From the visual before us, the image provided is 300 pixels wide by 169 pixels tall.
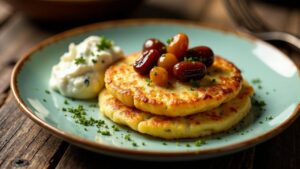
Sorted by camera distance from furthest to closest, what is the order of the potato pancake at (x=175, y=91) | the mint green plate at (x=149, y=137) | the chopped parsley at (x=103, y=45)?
1. the chopped parsley at (x=103, y=45)
2. the potato pancake at (x=175, y=91)
3. the mint green plate at (x=149, y=137)

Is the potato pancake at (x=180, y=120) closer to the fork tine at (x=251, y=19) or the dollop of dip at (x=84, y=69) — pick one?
the dollop of dip at (x=84, y=69)

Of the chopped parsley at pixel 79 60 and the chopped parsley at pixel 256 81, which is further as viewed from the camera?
the chopped parsley at pixel 256 81

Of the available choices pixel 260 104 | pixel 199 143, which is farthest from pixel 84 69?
pixel 260 104

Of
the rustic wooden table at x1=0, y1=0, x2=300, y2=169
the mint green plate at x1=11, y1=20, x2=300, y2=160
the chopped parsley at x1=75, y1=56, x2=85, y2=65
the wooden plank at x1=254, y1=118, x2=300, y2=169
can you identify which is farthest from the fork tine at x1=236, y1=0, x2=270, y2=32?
the chopped parsley at x1=75, y1=56, x2=85, y2=65

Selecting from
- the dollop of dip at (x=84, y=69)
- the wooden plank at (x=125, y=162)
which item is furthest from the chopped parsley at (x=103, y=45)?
the wooden plank at (x=125, y=162)

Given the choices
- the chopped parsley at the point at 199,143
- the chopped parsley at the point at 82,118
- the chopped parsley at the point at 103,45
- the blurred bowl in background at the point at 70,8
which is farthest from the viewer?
the blurred bowl in background at the point at 70,8

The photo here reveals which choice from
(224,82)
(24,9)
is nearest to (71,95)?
(224,82)

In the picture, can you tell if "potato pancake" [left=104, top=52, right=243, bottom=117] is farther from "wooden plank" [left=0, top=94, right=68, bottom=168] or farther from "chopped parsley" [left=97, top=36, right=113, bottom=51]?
"wooden plank" [left=0, top=94, right=68, bottom=168]
